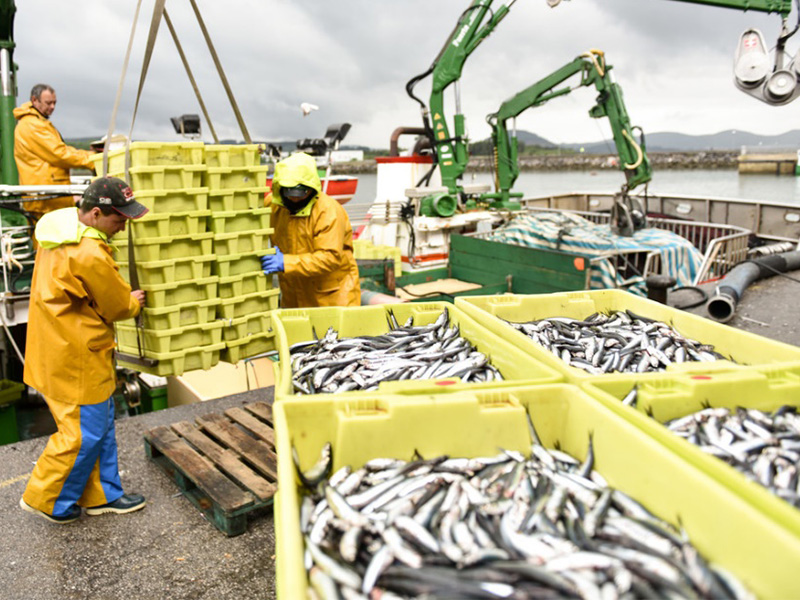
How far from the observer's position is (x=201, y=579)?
3.27 m

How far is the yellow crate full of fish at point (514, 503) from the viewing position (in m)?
1.60

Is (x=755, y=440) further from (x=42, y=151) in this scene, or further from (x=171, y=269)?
(x=42, y=151)

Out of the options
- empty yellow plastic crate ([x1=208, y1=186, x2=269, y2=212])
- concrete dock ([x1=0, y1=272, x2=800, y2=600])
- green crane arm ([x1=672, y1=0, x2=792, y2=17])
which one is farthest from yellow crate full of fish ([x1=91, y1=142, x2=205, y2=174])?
Result: green crane arm ([x1=672, y1=0, x2=792, y2=17])

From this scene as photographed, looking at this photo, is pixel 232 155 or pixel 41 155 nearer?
pixel 232 155

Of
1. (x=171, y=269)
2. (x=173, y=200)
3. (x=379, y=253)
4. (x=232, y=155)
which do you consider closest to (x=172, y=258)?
(x=171, y=269)

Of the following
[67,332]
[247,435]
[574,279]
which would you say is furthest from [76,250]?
[574,279]

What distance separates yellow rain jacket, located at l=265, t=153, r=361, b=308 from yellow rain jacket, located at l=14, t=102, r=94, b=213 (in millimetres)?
2924

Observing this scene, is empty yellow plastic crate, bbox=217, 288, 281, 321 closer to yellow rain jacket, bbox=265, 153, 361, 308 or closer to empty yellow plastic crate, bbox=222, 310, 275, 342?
empty yellow plastic crate, bbox=222, 310, 275, 342

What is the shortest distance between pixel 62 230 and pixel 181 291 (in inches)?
38.9

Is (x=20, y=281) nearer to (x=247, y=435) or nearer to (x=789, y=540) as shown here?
(x=247, y=435)

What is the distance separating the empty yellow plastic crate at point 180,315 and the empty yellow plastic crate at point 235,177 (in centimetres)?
84

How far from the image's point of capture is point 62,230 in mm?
3344

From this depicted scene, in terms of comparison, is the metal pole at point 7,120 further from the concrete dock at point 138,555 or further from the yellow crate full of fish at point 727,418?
the yellow crate full of fish at point 727,418

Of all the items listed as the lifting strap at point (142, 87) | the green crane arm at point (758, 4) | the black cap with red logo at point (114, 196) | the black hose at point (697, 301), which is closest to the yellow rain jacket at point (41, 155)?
the lifting strap at point (142, 87)
